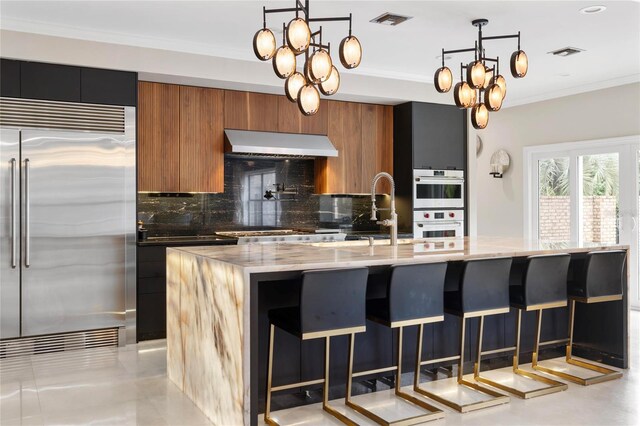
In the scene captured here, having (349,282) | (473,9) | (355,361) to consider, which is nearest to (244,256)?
(349,282)

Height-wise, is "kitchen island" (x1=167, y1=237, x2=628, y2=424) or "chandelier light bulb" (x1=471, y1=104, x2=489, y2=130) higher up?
"chandelier light bulb" (x1=471, y1=104, x2=489, y2=130)

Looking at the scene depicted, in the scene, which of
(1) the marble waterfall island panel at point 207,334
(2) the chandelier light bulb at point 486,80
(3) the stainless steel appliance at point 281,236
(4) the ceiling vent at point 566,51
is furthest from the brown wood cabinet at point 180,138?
(4) the ceiling vent at point 566,51

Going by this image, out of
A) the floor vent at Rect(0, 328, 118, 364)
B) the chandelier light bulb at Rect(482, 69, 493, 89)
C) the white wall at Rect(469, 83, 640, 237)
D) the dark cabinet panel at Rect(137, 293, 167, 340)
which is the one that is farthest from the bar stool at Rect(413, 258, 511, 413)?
the white wall at Rect(469, 83, 640, 237)

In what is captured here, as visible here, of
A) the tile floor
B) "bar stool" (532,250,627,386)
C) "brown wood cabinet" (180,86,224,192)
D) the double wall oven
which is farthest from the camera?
the double wall oven

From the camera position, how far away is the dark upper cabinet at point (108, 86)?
4.85m

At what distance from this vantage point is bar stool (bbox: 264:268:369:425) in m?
2.90

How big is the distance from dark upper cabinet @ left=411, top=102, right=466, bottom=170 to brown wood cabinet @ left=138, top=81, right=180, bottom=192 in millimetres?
2671

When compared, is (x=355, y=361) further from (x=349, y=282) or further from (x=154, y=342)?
(x=154, y=342)

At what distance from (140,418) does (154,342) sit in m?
1.89

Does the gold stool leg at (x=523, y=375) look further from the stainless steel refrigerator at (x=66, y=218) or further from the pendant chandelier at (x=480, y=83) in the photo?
the stainless steel refrigerator at (x=66, y=218)

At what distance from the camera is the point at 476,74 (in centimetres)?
397

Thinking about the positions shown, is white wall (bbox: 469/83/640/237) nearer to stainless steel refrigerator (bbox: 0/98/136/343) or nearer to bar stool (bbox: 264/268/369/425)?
stainless steel refrigerator (bbox: 0/98/136/343)

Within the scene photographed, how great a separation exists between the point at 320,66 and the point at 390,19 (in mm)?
1415

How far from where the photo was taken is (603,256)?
13.0 feet
